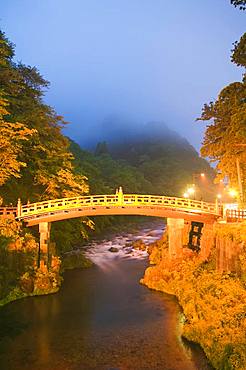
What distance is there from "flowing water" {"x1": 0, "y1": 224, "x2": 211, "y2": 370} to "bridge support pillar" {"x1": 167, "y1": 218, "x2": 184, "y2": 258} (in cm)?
381

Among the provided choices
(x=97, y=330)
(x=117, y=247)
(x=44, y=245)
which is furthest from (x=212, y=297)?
(x=117, y=247)

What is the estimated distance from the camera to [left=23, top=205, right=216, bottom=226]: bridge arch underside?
27406 mm

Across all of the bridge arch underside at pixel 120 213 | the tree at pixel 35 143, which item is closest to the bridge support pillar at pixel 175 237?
the bridge arch underside at pixel 120 213

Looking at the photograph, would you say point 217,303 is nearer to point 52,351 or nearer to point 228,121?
point 52,351

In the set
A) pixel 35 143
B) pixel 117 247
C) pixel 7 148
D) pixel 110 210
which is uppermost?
pixel 35 143

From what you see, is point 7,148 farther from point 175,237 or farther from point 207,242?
point 207,242

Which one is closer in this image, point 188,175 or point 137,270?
point 137,270

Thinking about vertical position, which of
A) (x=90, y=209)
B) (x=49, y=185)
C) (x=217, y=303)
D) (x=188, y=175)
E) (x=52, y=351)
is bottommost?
(x=52, y=351)

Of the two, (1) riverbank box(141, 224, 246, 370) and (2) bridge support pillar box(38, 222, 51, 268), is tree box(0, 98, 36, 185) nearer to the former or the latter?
(2) bridge support pillar box(38, 222, 51, 268)

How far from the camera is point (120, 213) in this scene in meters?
28.6

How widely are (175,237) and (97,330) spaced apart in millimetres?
11101

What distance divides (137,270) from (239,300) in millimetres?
16474

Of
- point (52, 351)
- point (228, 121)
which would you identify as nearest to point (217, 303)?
point (52, 351)

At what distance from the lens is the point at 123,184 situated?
284 feet
